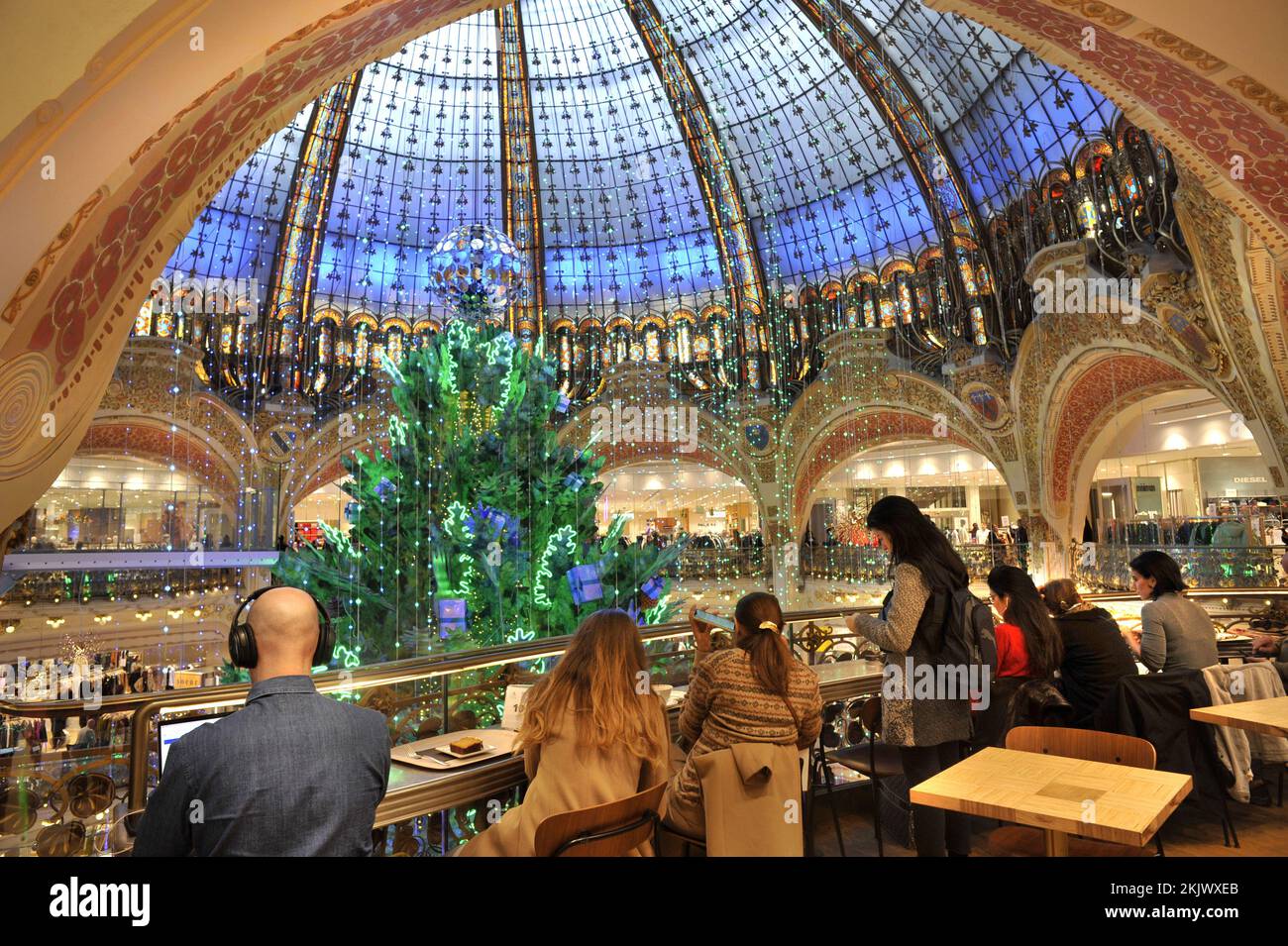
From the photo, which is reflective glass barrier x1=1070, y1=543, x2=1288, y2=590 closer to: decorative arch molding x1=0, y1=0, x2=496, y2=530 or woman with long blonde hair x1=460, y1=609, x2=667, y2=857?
woman with long blonde hair x1=460, y1=609, x2=667, y2=857

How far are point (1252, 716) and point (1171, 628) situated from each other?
2.98ft

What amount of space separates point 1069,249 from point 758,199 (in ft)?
23.5

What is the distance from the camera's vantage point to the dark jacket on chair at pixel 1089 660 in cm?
389

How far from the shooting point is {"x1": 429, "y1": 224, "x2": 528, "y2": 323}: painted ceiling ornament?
6.40 m

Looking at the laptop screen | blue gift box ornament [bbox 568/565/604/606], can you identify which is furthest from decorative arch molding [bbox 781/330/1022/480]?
the laptop screen

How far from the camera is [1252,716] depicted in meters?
3.19

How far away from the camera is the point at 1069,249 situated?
11219mm

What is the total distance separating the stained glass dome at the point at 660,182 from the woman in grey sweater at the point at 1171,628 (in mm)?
9154

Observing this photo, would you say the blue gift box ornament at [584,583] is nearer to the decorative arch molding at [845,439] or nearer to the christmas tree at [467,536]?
the christmas tree at [467,536]

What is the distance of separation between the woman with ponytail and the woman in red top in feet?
5.15

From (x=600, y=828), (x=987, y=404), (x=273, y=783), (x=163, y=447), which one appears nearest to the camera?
(x=273, y=783)

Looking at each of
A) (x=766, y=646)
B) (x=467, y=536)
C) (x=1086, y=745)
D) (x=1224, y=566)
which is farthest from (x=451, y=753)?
(x=1224, y=566)

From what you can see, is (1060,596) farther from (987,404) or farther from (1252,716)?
(987,404)
